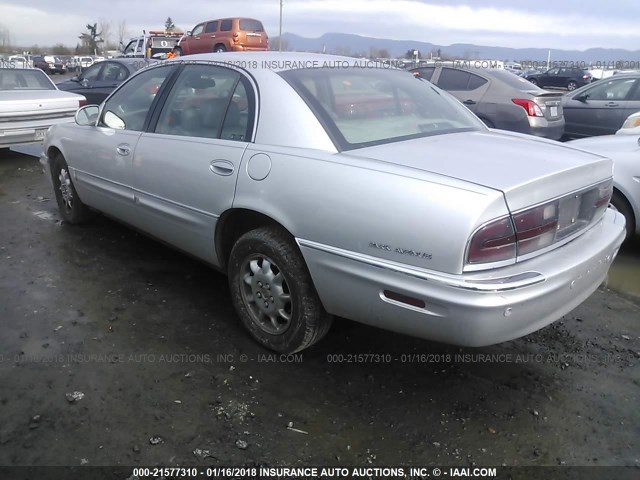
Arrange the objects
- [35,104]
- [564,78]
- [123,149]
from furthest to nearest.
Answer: [564,78], [35,104], [123,149]

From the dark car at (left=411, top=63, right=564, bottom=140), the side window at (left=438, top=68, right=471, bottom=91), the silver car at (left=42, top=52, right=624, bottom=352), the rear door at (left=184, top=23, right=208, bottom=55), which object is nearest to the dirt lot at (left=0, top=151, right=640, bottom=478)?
the silver car at (left=42, top=52, right=624, bottom=352)

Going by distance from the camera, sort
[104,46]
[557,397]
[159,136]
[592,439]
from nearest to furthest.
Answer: [592,439] → [557,397] → [159,136] → [104,46]

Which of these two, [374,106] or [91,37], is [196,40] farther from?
[91,37]

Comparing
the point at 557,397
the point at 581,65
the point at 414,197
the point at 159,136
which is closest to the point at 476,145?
the point at 414,197

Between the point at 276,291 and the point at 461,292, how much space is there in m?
1.11

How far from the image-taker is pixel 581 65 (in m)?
29.1

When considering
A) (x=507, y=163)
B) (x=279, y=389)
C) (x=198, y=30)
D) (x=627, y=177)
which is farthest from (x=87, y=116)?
(x=198, y=30)

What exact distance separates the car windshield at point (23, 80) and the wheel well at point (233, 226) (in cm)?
736

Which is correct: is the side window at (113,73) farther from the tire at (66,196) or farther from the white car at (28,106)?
the tire at (66,196)

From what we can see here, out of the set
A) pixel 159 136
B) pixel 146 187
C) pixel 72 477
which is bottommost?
pixel 72 477

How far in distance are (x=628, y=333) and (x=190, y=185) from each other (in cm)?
290

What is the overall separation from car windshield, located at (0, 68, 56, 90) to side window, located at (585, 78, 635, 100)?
29.7 ft

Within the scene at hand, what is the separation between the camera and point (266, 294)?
305 cm

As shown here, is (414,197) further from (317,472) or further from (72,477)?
(72,477)
